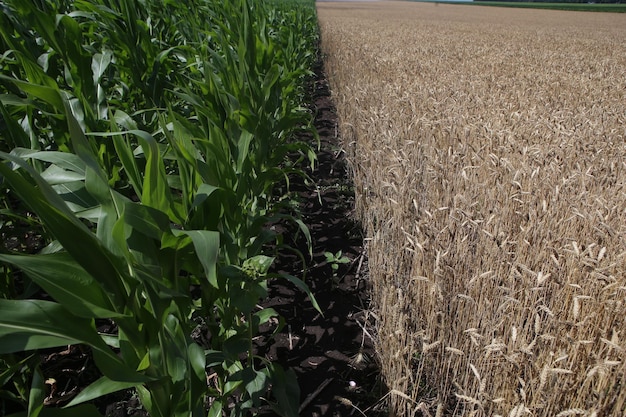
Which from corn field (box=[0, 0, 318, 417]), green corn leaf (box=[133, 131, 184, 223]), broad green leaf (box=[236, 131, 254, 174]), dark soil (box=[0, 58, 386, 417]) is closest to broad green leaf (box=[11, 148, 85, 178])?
corn field (box=[0, 0, 318, 417])

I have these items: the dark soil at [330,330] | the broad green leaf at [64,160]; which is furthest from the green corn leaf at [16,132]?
the dark soil at [330,330]

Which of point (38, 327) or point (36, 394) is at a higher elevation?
point (38, 327)

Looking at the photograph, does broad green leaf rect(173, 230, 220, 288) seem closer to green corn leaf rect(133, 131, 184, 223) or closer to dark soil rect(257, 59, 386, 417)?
green corn leaf rect(133, 131, 184, 223)

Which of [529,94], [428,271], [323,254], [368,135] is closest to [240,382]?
[428,271]

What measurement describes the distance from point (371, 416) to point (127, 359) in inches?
38.9

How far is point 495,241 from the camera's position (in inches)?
62.7

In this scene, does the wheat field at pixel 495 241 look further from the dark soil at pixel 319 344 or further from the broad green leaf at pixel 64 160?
the broad green leaf at pixel 64 160

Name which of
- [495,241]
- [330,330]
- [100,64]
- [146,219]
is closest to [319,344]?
[330,330]

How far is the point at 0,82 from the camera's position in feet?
5.87

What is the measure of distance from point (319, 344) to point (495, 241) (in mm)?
858

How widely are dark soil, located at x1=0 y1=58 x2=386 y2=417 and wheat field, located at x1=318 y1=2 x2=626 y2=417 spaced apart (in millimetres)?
160

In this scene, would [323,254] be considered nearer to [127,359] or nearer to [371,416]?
[371,416]

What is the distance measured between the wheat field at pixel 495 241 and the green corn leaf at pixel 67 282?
2.44ft

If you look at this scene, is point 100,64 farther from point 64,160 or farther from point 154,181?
point 154,181
